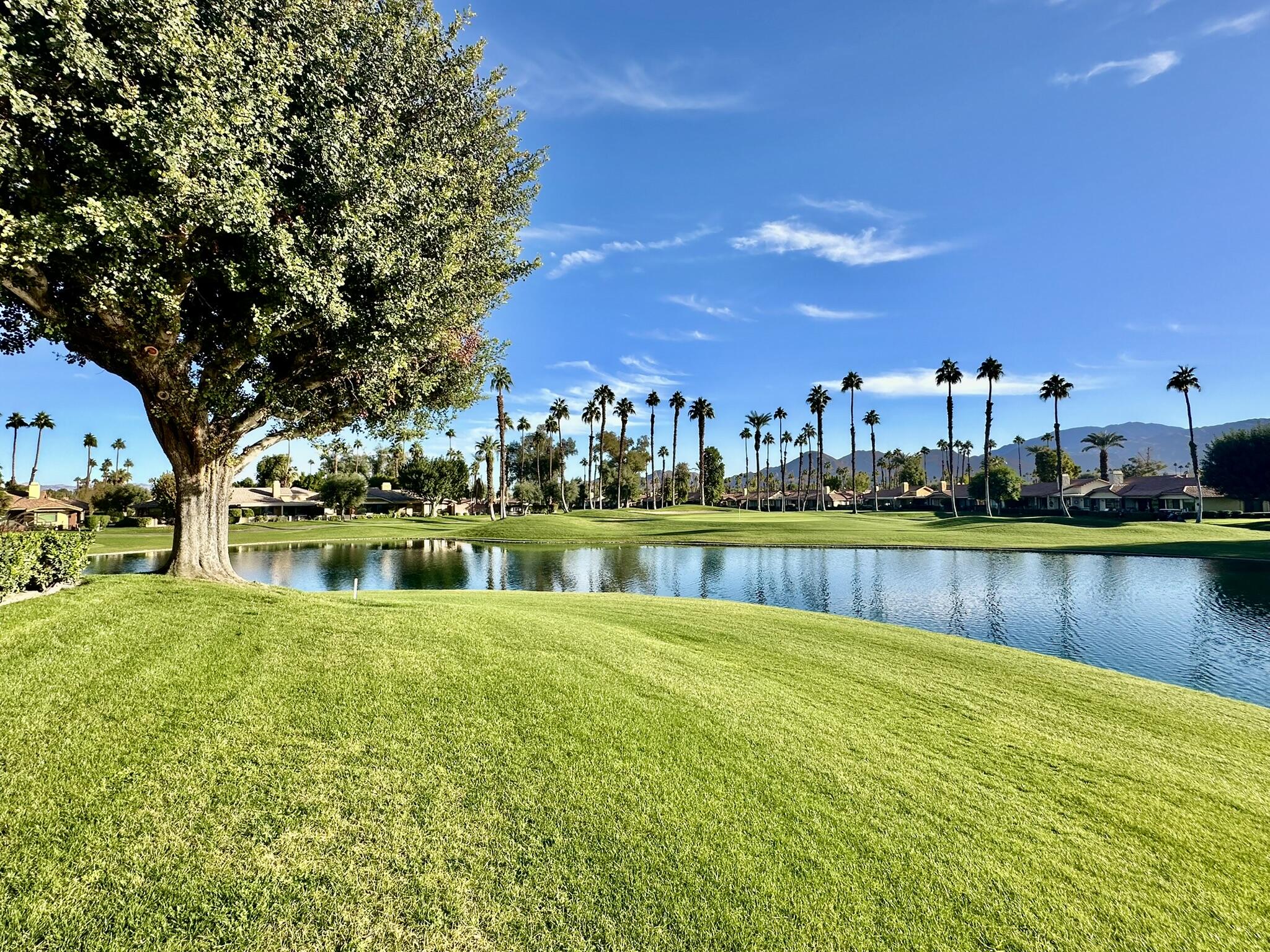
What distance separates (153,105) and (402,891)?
30.0ft

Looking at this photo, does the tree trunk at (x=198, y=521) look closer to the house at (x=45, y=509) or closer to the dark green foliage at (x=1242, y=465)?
the house at (x=45, y=509)

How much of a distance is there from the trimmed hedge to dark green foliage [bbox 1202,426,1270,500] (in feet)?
355

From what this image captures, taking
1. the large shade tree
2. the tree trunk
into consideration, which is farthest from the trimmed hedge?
the large shade tree

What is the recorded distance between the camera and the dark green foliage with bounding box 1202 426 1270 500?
229 feet

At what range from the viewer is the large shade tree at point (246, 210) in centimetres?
674

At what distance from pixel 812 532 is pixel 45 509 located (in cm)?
8137

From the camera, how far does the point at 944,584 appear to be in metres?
27.8

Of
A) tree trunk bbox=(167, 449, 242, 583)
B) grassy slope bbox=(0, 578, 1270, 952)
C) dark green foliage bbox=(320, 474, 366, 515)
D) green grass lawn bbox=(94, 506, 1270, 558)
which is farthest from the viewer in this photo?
dark green foliage bbox=(320, 474, 366, 515)

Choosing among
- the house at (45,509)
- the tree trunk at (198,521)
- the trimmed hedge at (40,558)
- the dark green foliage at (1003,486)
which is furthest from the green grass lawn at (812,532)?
the trimmed hedge at (40,558)

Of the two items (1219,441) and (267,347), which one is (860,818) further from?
(1219,441)

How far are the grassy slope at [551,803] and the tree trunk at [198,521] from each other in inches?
87.0

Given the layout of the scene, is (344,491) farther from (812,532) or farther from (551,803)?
(551,803)

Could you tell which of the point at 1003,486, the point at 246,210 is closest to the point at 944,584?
the point at 246,210

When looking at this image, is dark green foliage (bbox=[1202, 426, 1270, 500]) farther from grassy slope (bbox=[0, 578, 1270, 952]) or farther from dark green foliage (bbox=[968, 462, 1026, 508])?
grassy slope (bbox=[0, 578, 1270, 952])
